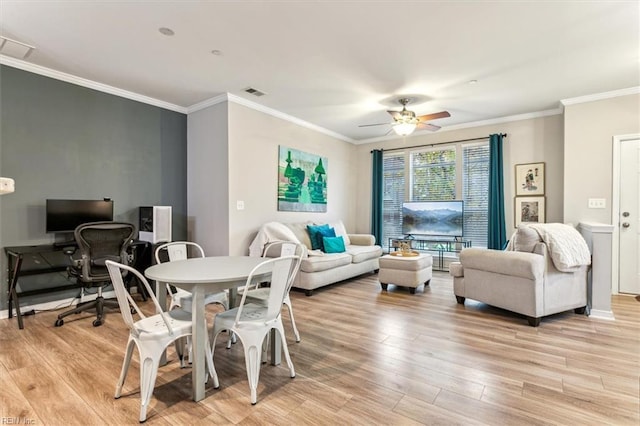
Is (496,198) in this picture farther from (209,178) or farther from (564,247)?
(209,178)

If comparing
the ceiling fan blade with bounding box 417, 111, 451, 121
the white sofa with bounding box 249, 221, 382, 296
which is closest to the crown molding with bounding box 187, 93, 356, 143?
the white sofa with bounding box 249, 221, 382, 296

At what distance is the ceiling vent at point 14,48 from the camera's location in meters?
3.07

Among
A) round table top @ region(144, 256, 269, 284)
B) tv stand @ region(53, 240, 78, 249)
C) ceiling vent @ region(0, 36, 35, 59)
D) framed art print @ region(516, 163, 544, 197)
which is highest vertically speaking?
ceiling vent @ region(0, 36, 35, 59)

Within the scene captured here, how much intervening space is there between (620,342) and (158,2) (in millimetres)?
4829

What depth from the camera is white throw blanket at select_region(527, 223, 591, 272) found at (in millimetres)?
3252

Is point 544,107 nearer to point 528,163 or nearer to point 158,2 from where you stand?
point 528,163

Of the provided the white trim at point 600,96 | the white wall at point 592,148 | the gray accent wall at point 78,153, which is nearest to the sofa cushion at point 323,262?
the gray accent wall at point 78,153

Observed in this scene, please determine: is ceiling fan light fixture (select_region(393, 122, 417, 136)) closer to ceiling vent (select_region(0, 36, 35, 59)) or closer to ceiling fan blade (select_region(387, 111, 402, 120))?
ceiling fan blade (select_region(387, 111, 402, 120))

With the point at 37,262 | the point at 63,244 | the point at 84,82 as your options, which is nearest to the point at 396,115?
the point at 84,82

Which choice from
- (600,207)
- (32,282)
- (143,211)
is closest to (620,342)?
(600,207)

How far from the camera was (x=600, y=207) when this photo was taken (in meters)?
4.48

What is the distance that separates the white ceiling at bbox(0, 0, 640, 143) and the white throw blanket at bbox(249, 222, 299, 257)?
1.89m

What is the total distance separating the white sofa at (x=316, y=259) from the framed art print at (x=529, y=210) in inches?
97.5

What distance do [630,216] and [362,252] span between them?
12.2ft
